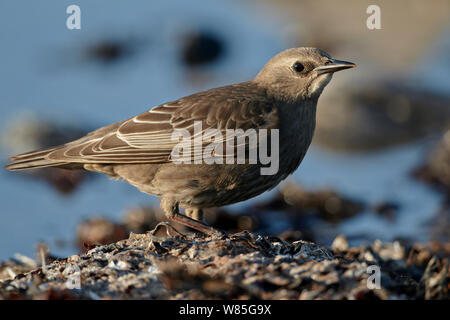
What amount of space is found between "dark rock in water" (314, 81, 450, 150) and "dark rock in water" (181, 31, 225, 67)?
9.95 ft

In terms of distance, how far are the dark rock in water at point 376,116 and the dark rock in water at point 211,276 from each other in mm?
5284

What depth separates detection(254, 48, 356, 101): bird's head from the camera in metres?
6.11

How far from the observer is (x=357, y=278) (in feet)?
14.3

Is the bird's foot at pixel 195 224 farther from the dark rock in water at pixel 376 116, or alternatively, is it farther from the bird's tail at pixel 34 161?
the dark rock in water at pixel 376 116

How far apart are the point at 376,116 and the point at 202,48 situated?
3.86 metres

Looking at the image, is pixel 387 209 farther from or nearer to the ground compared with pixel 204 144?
nearer to the ground

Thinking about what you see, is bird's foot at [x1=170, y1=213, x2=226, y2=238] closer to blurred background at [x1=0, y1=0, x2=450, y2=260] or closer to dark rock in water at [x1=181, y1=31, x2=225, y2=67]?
blurred background at [x1=0, y1=0, x2=450, y2=260]

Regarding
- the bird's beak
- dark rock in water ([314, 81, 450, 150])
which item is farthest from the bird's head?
dark rock in water ([314, 81, 450, 150])

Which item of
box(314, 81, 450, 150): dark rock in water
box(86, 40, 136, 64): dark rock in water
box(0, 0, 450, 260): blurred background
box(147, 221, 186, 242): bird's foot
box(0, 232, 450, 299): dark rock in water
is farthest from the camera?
box(86, 40, 136, 64): dark rock in water

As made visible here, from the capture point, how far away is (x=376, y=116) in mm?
10344

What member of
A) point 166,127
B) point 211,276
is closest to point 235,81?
point 166,127

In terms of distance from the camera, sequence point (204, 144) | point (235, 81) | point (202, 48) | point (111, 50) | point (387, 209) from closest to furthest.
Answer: point (204, 144) < point (387, 209) < point (235, 81) < point (111, 50) < point (202, 48)

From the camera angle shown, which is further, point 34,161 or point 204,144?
point 34,161

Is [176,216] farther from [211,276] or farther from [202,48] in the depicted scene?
[202,48]
